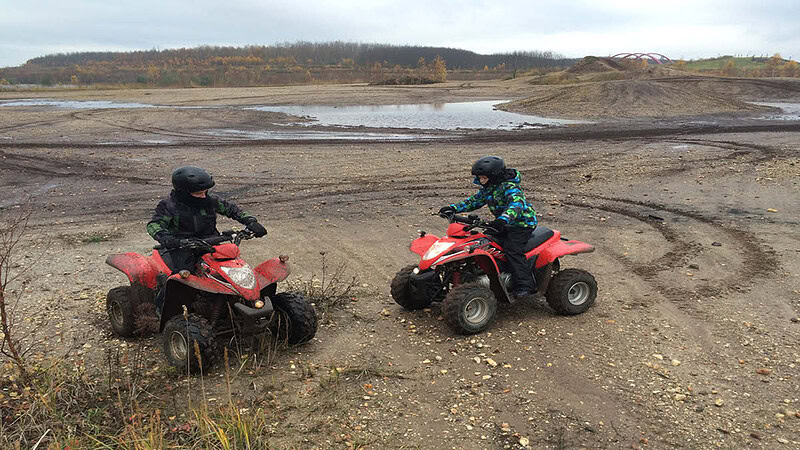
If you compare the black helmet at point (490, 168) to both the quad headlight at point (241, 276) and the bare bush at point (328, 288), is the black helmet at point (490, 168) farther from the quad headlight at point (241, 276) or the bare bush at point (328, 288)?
the quad headlight at point (241, 276)

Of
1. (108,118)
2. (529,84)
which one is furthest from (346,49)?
(108,118)

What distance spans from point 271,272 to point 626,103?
109 feet

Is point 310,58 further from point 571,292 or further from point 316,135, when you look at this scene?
point 571,292

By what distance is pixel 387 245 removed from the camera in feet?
30.8

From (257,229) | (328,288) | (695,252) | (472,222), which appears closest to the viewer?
(257,229)

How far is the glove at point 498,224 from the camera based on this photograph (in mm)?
5934

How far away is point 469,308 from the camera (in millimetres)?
5988

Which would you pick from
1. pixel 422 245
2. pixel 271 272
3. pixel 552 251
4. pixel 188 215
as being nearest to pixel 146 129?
pixel 188 215

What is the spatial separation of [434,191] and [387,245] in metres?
4.17

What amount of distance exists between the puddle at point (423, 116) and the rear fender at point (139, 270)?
2197 cm

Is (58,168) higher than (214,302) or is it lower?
higher

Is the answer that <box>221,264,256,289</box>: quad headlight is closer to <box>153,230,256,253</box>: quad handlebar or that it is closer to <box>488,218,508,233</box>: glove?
<box>153,230,256,253</box>: quad handlebar

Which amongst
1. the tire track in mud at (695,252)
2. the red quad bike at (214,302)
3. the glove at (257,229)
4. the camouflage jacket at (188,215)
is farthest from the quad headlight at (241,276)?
the tire track in mud at (695,252)

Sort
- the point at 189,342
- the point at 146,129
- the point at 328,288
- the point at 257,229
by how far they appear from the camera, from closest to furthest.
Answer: the point at 189,342, the point at 257,229, the point at 328,288, the point at 146,129
